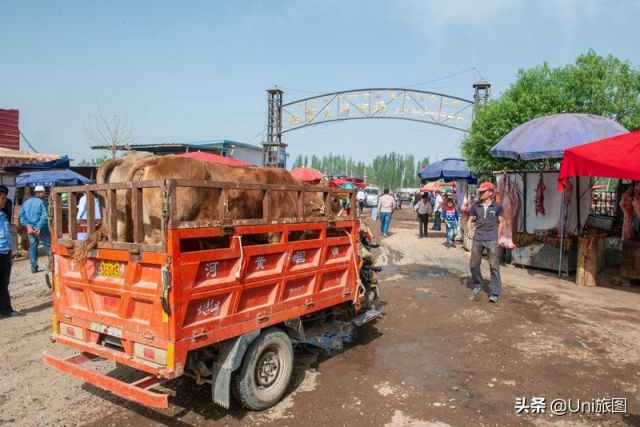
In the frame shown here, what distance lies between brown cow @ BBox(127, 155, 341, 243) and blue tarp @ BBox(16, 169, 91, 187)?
32.3ft

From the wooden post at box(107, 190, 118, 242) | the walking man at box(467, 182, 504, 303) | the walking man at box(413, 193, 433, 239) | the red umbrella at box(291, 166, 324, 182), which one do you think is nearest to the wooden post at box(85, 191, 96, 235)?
the wooden post at box(107, 190, 118, 242)

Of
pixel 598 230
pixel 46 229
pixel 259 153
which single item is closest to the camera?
pixel 46 229

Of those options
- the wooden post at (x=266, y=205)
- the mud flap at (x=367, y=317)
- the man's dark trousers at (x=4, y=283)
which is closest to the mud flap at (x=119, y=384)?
the wooden post at (x=266, y=205)

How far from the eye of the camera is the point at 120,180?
3863 millimetres

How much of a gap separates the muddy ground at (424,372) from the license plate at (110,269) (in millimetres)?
1160

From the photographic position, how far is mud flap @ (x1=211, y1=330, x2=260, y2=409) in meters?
3.25

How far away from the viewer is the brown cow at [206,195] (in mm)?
3443

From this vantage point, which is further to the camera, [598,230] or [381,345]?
[598,230]

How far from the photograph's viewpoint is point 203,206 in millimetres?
3543

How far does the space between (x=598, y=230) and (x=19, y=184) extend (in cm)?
1510

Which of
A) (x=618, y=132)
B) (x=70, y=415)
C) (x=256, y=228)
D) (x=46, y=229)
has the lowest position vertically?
(x=70, y=415)

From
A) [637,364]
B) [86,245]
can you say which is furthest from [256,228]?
[637,364]

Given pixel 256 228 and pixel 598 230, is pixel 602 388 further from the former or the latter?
pixel 598 230

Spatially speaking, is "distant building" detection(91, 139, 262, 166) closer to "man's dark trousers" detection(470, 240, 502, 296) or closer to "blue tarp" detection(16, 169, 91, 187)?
"blue tarp" detection(16, 169, 91, 187)
